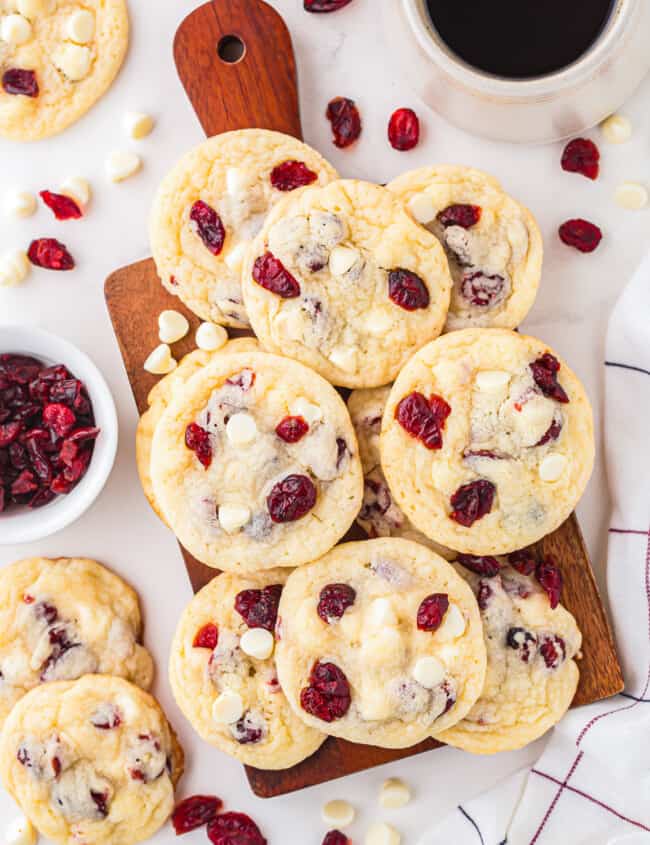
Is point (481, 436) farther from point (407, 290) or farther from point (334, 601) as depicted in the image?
point (334, 601)

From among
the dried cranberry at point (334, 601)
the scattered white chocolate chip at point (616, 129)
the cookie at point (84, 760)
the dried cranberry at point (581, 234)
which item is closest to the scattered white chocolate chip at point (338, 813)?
the cookie at point (84, 760)

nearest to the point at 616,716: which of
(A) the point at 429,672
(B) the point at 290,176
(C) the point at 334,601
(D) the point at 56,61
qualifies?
(A) the point at 429,672

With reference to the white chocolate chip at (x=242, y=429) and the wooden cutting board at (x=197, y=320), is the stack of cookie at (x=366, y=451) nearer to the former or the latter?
the white chocolate chip at (x=242, y=429)

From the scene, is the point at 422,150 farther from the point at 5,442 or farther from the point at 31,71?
the point at 5,442

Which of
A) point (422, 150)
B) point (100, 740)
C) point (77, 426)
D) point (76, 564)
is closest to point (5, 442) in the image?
point (77, 426)

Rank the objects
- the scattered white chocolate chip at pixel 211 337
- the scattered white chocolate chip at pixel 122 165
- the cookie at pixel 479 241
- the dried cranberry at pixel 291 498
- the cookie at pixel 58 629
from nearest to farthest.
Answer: the dried cranberry at pixel 291 498, the cookie at pixel 479 241, the scattered white chocolate chip at pixel 211 337, the cookie at pixel 58 629, the scattered white chocolate chip at pixel 122 165

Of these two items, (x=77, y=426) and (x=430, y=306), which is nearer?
(x=430, y=306)

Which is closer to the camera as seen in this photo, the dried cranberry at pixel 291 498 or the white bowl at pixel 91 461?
the dried cranberry at pixel 291 498
